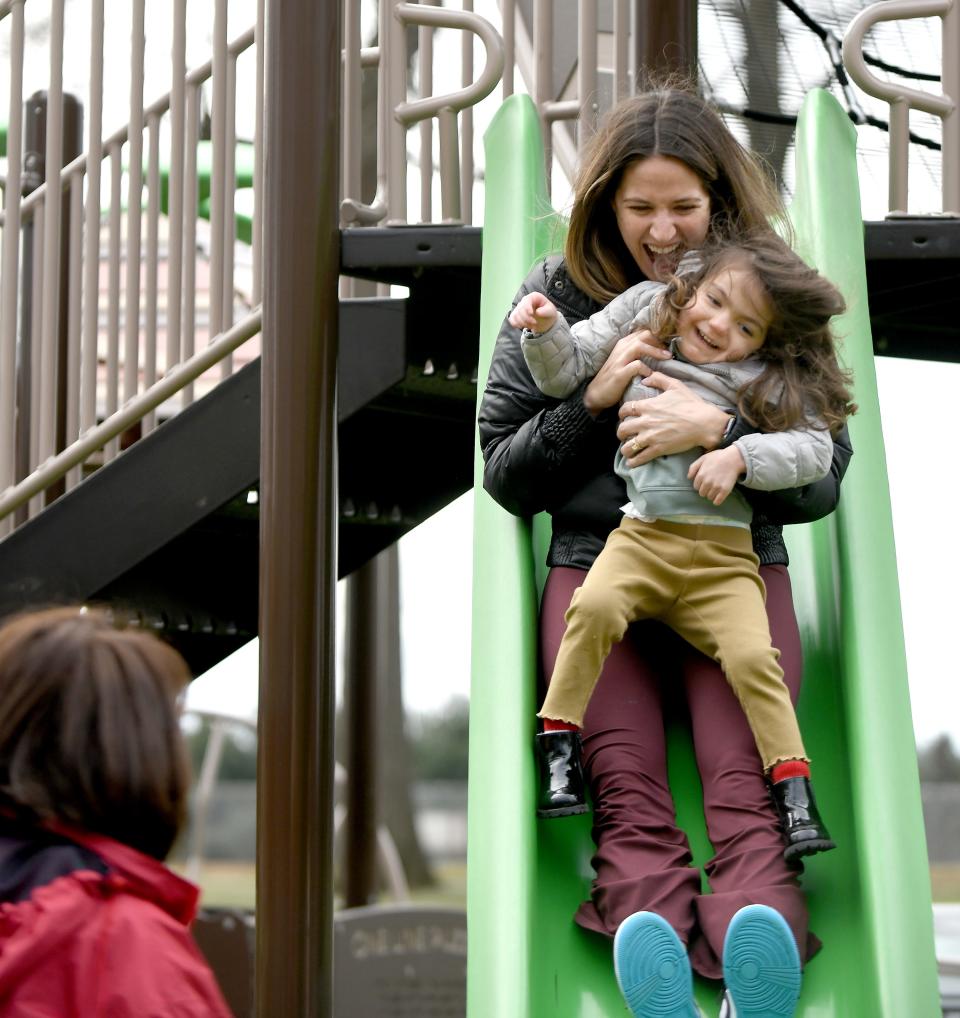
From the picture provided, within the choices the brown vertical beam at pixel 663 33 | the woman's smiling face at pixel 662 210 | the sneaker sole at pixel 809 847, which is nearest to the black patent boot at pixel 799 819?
the sneaker sole at pixel 809 847

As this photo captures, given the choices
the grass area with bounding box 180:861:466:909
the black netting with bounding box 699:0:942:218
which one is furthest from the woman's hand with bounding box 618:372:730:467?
the grass area with bounding box 180:861:466:909

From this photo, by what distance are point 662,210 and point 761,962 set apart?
1.39 meters

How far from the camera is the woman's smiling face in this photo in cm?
301

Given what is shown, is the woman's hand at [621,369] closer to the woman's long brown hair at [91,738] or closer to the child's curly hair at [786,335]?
the child's curly hair at [786,335]

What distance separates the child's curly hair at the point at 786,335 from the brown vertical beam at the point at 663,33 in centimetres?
120

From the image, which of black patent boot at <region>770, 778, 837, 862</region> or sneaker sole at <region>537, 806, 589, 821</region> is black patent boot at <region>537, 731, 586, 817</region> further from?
black patent boot at <region>770, 778, 837, 862</region>

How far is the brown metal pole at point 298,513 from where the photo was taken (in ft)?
10.2

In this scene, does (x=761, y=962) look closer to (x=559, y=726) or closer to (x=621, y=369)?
(x=559, y=726)

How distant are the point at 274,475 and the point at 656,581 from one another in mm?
922

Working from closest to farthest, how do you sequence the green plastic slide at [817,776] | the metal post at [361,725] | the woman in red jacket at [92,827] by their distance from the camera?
the woman in red jacket at [92,827] < the green plastic slide at [817,776] < the metal post at [361,725]

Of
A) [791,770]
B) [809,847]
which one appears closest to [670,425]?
[791,770]

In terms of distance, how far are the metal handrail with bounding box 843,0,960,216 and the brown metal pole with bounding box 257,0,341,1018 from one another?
3.88 ft

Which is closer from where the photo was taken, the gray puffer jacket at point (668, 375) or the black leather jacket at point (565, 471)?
the gray puffer jacket at point (668, 375)

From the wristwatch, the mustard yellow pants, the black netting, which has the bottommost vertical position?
the mustard yellow pants
